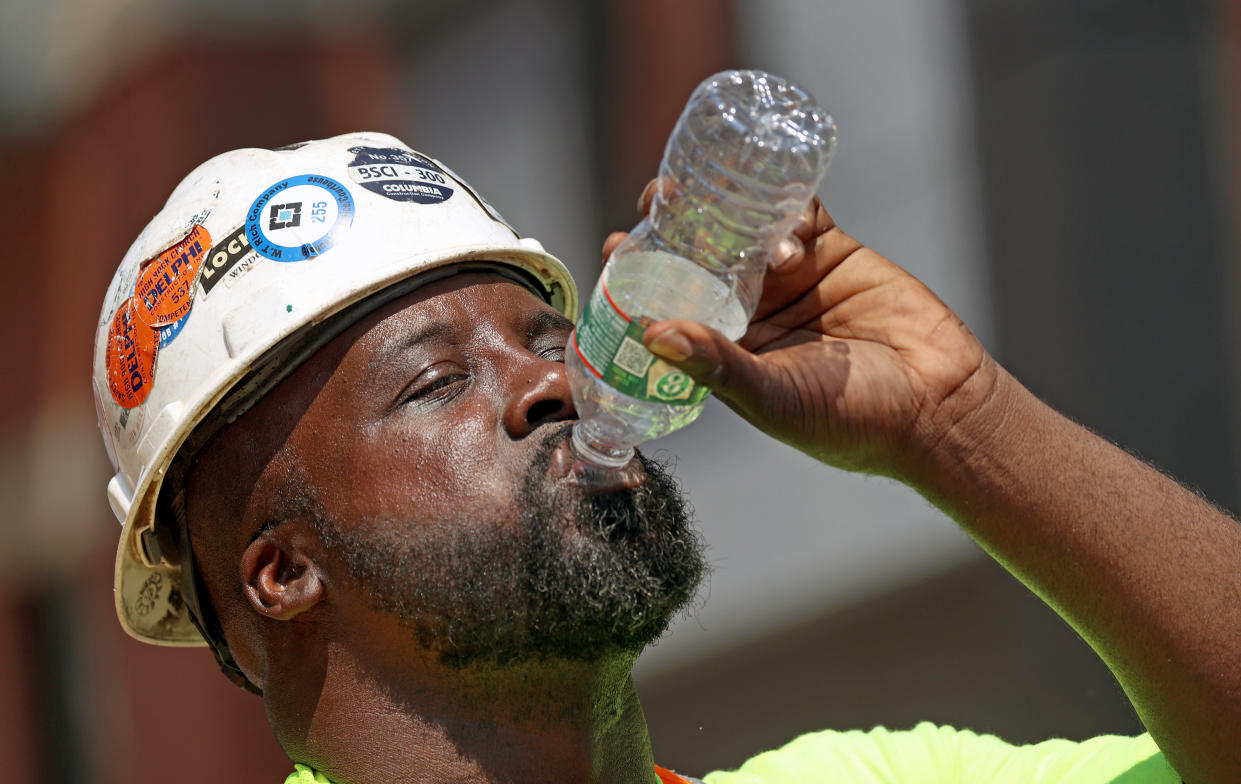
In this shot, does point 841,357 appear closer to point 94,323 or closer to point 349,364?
point 349,364

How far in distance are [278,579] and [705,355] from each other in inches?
55.0

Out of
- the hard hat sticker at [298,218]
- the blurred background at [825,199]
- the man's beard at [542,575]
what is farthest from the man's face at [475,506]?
the blurred background at [825,199]

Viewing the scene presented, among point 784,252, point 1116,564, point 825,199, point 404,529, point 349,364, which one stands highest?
point 784,252

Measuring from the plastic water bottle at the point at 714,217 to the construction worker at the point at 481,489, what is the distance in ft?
0.29

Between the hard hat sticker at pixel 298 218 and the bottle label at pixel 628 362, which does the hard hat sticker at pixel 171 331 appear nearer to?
the hard hat sticker at pixel 298 218

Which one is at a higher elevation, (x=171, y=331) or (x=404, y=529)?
(x=171, y=331)

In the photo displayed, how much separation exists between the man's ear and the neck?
0.15 metres

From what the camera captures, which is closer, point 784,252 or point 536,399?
point 784,252

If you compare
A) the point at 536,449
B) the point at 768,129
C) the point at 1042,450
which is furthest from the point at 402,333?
the point at 1042,450

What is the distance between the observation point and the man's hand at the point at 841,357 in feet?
8.39

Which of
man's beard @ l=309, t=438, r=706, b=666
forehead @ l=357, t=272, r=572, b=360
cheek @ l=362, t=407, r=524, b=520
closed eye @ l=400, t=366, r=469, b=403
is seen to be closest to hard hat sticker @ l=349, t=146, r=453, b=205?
forehead @ l=357, t=272, r=572, b=360

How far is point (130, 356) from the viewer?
3463 millimetres

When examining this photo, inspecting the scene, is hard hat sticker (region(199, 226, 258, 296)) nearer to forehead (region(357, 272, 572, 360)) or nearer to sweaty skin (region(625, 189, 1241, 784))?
forehead (region(357, 272, 572, 360))

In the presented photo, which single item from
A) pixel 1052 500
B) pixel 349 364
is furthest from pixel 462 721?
pixel 1052 500
